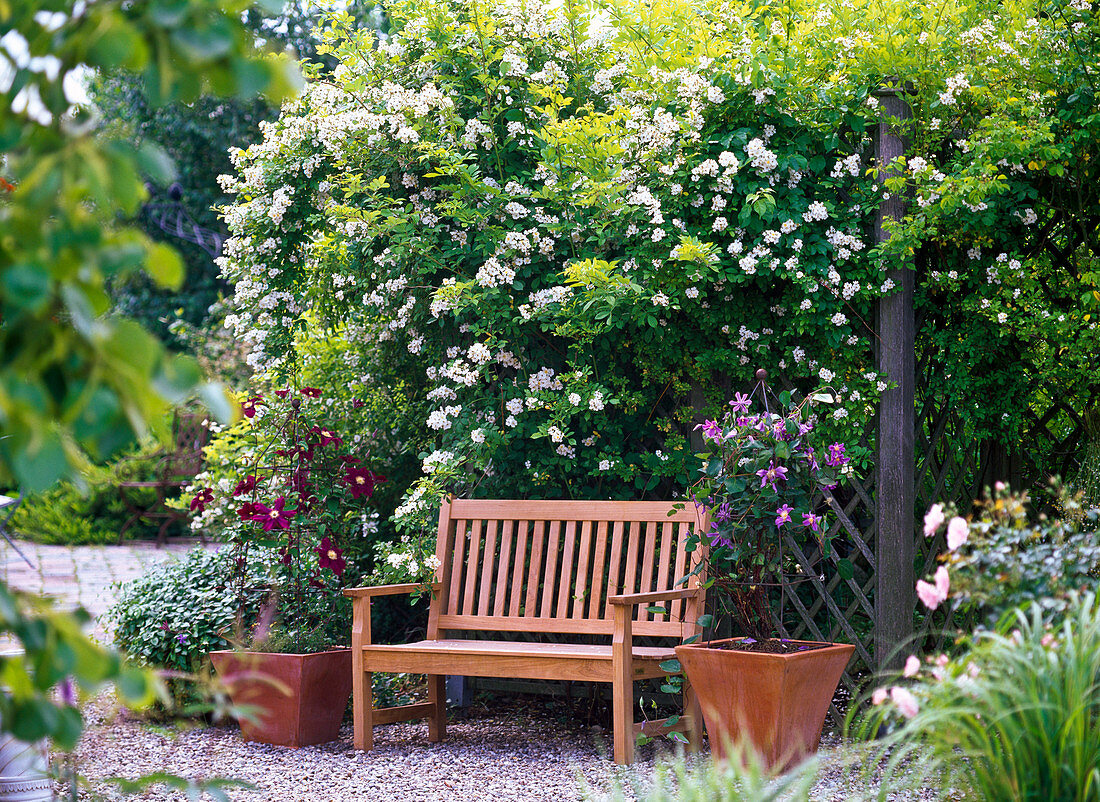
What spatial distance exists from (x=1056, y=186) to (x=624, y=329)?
1771 mm

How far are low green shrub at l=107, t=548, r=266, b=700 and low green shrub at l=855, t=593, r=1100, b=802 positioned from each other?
3.37 metres

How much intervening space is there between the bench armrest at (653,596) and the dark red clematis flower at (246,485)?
199 cm

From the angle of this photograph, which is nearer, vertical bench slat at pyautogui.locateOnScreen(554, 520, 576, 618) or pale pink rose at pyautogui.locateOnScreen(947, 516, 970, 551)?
pale pink rose at pyautogui.locateOnScreen(947, 516, 970, 551)

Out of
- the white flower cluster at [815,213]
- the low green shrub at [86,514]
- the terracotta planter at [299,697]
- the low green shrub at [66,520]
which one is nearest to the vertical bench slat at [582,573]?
the terracotta planter at [299,697]

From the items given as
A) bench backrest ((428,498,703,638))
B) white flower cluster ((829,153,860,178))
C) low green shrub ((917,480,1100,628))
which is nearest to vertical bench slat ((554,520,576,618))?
bench backrest ((428,498,703,638))

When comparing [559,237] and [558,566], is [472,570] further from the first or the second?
[559,237]

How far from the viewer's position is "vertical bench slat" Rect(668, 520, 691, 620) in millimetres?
3810

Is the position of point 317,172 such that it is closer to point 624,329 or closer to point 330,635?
point 624,329

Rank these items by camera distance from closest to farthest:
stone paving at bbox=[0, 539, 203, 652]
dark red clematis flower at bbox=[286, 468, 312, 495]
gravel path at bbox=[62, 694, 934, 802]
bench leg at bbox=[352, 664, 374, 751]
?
gravel path at bbox=[62, 694, 934, 802] < bench leg at bbox=[352, 664, 374, 751] < dark red clematis flower at bbox=[286, 468, 312, 495] < stone paving at bbox=[0, 539, 203, 652]

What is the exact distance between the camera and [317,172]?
15.6 feet

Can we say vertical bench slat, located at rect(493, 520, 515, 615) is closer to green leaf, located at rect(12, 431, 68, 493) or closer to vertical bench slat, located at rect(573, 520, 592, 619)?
vertical bench slat, located at rect(573, 520, 592, 619)

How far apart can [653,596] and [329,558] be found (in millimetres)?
1647

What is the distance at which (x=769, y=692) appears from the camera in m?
3.21

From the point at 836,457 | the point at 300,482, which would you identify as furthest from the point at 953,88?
the point at 300,482
